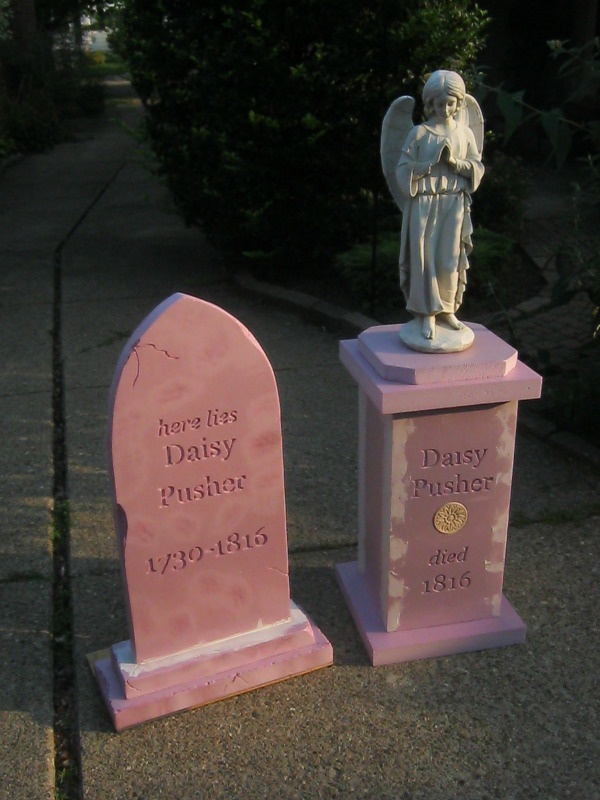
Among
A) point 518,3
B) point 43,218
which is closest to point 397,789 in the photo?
point 43,218

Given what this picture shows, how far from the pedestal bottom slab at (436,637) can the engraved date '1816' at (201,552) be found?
58 centimetres

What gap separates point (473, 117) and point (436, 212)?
0.35m

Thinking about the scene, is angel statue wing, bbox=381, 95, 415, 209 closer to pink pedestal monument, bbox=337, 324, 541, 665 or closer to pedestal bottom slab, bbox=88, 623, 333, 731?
pink pedestal monument, bbox=337, 324, 541, 665

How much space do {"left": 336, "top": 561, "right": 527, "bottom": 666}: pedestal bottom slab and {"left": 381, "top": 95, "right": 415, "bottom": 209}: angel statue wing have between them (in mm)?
1548

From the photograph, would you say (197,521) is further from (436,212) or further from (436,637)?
(436,212)

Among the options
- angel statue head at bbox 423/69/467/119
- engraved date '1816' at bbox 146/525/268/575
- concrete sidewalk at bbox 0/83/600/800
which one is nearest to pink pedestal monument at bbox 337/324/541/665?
concrete sidewalk at bbox 0/83/600/800

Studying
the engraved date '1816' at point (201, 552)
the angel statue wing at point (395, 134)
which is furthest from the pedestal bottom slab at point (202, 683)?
the angel statue wing at point (395, 134)

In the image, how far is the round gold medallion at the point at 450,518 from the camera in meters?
3.19

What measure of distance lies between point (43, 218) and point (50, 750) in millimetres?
8775

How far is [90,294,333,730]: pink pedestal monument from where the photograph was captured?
275 centimetres

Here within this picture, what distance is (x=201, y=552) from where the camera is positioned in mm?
3020

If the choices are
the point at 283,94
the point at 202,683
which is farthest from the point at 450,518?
the point at 283,94

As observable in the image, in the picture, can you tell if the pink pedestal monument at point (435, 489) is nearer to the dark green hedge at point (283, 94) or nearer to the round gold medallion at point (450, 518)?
the round gold medallion at point (450, 518)

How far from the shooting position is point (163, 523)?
2912 millimetres
